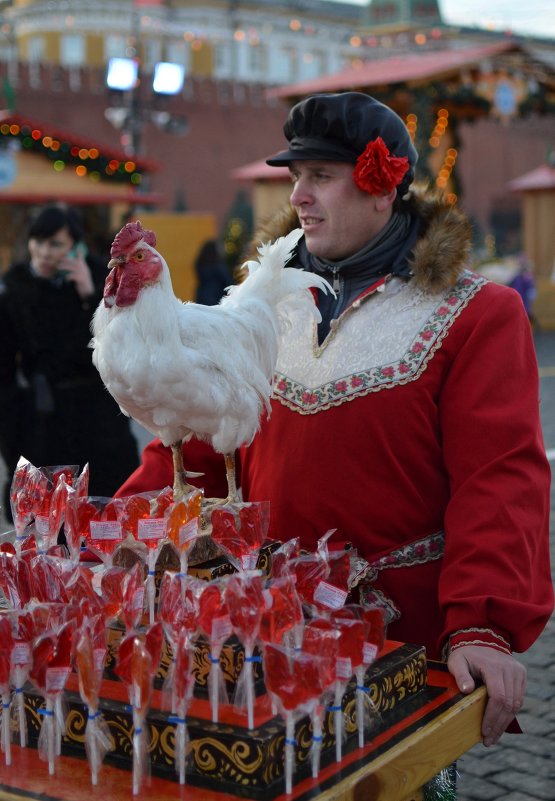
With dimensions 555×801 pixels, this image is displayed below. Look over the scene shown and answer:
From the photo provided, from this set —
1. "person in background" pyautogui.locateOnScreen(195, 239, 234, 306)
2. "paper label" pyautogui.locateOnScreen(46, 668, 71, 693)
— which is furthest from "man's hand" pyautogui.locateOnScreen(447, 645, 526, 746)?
"person in background" pyautogui.locateOnScreen(195, 239, 234, 306)

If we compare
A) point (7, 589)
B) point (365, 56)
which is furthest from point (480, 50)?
point (7, 589)

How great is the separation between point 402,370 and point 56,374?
7.55 feet

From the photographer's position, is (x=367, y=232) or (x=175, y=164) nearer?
(x=367, y=232)

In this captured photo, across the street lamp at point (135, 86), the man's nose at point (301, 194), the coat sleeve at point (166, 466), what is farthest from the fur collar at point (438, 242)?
the street lamp at point (135, 86)

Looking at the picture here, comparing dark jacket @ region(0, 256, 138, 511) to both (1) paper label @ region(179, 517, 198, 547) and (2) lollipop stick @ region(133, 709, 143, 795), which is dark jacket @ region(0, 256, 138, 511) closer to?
(1) paper label @ region(179, 517, 198, 547)

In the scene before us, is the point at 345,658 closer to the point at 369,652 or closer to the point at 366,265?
the point at 369,652

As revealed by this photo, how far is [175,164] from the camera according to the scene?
31984 millimetres

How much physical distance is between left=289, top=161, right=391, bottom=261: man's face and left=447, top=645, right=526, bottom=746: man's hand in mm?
894

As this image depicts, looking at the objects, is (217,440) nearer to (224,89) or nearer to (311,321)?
(311,321)

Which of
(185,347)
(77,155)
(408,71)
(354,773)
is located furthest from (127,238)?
(77,155)

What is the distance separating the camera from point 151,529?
1.86 metres

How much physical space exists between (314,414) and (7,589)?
746 mm

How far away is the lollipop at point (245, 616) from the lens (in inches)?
63.0

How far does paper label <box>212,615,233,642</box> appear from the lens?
1.61 m
